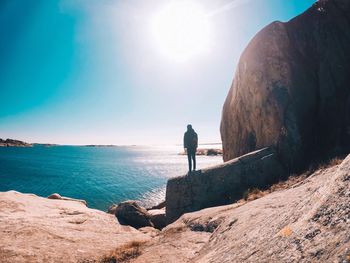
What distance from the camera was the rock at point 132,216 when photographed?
18.4 metres

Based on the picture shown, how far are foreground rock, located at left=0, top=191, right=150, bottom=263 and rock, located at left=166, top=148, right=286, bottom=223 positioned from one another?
3268 mm

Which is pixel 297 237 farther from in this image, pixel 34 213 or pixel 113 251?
pixel 34 213

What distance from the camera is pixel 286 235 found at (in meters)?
5.04

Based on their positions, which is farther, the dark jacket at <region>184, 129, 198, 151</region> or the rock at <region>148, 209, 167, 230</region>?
the rock at <region>148, 209, 167, 230</region>

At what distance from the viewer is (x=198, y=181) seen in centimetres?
1592

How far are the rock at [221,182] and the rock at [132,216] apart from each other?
3.12 meters

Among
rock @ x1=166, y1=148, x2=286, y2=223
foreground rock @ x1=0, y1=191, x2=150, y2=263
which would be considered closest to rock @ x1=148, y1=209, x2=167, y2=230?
rock @ x1=166, y1=148, x2=286, y2=223

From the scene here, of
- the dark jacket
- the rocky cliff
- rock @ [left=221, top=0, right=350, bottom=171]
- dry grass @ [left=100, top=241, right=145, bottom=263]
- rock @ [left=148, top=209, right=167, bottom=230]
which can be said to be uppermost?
rock @ [left=221, top=0, right=350, bottom=171]

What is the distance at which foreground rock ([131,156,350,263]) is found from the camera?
4066mm

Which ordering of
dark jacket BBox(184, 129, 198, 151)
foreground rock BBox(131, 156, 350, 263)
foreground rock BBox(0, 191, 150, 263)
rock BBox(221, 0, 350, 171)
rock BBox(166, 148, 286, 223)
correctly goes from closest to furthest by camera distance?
foreground rock BBox(131, 156, 350, 263) < foreground rock BBox(0, 191, 150, 263) < rock BBox(166, 148, 286, 223) < rock BBox(221, 0, 350, 171) < dark jacket BBox(184, 129, 198, 151)

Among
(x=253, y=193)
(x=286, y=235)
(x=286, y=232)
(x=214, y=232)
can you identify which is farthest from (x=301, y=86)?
(x=286, y=235)

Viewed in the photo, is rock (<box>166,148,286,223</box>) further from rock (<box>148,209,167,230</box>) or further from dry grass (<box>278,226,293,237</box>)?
dry grass (<box>278,226,293,237</box>)

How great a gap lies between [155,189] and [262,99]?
124 feet

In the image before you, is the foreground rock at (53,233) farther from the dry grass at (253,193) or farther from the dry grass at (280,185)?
the dry grass at (280,185)
